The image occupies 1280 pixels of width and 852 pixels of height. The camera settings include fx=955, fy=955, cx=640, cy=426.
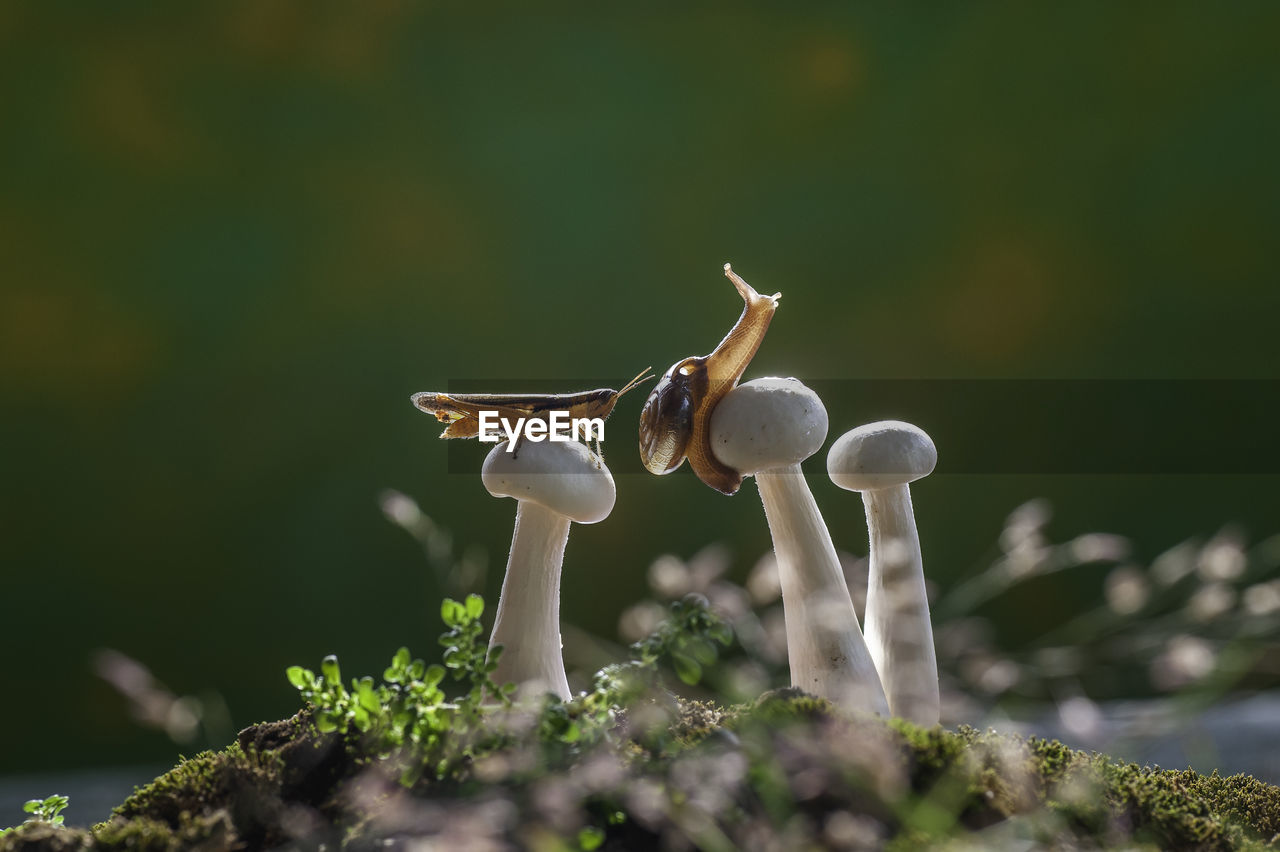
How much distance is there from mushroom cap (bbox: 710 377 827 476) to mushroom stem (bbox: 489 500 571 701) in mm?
368

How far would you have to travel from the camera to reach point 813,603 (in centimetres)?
182

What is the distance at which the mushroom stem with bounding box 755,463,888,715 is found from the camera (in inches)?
69.7

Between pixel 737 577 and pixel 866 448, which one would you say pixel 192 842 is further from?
pixel 737 577

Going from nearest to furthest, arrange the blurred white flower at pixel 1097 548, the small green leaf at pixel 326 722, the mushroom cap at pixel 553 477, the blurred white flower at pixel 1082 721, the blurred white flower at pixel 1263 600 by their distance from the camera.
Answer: the blurred white flower at pixel 1082 721 < the blurred white flower at pixel 1263 600 < the blurred white flower at pixel 1097 548 < the small green leaf at pixel 326 722 < the mushroom cap at pixel 553 477

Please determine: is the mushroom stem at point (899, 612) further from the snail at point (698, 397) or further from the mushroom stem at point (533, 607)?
the mushroom stem at point (533, 607)

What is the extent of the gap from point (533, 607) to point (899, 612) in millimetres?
715

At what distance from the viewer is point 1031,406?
13.0ft

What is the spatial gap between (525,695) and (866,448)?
0.77m

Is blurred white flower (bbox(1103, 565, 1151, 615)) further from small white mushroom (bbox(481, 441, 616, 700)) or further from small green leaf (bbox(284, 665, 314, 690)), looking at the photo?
small green leaf (bbox(284, 665, 314, 690))

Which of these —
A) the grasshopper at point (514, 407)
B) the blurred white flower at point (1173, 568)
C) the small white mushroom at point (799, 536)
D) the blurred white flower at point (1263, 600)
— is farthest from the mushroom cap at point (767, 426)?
the blurred white flower at point (1263, 600)

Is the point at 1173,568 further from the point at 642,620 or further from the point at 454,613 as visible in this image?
the point at 454,613

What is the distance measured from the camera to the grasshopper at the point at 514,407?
1.83m

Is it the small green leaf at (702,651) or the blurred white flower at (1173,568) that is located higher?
the blurred white flower at (1173,568)

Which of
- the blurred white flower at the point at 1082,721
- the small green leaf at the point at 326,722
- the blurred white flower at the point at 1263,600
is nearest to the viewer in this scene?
the blurred white flower at the point at 1082,721
